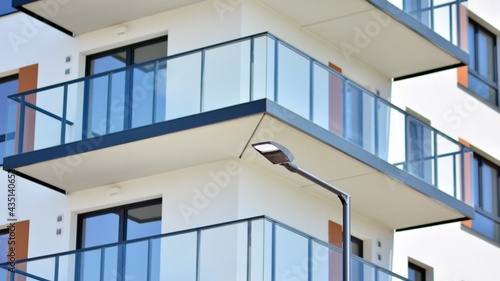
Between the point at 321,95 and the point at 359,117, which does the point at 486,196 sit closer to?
the point at 359,117

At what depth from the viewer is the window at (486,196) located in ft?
108

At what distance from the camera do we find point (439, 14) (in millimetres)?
30141

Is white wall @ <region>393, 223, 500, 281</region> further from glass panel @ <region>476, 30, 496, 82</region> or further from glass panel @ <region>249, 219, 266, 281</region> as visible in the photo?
glass panel @ <region>249, 219, 266, 281</region>

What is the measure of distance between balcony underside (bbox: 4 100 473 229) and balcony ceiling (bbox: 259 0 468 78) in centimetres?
235

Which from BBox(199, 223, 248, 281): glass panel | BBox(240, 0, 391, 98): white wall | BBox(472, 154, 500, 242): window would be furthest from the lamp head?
BBox(472, 154, 500, 242): window

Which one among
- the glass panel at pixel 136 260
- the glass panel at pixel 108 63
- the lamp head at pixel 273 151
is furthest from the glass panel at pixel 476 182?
the lamp head at pixel 273 151

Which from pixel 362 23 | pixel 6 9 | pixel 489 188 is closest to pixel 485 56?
pixel 489 188

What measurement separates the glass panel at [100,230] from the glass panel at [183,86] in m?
2.46

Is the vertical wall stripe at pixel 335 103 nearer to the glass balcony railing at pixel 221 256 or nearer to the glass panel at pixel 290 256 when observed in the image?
the glass balcony railing at pixel 221 256

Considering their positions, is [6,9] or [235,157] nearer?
[235,157]

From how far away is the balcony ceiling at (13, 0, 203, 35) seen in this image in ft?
90.0

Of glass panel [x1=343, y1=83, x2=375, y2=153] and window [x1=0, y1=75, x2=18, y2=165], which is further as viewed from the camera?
window [x1=0, y1=75, x2=18, y2=165]

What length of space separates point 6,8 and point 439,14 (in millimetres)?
7452

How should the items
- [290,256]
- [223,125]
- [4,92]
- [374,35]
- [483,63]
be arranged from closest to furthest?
→ [290,256]
[223,125]
[374,35]
[4,92]
[483,63]
